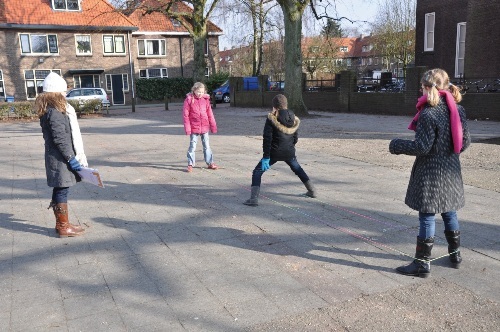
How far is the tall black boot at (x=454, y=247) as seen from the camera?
3824mm

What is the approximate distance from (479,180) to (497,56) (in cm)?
1696

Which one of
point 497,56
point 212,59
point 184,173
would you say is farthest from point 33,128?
point 212,59

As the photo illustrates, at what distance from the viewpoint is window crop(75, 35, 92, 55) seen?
3522cm

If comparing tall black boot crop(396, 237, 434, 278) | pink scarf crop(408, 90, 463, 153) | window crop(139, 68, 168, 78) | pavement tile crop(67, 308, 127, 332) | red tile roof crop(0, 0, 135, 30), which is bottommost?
pavement tile crop(67, 308, 127, 332)

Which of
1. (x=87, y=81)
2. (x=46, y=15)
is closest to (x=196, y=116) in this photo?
(x=87, y=81)

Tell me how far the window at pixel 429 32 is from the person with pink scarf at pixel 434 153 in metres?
23.6

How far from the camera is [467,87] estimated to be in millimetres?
16328

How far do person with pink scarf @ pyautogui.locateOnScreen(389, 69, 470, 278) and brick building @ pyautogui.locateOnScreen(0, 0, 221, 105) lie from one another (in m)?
30.7

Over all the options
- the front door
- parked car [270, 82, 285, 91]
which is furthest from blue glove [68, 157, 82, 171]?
the front door

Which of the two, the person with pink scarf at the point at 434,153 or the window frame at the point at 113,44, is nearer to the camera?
the person with pink scarf at the point at 434,153

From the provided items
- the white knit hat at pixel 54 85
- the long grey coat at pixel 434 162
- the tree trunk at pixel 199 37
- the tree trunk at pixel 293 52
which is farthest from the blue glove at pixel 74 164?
the tree trunk at pixel 199 37

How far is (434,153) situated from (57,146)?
3.64 metres

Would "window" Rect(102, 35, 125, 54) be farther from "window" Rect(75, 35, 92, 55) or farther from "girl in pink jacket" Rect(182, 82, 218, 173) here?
"girl in pink jacket" Rect(182, 82, 218, 173)

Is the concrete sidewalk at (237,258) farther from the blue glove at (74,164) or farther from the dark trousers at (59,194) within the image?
the blue glove at (74,164)
